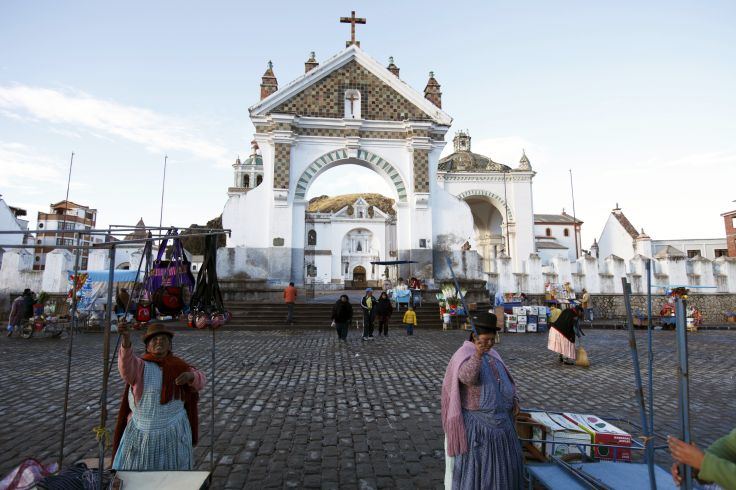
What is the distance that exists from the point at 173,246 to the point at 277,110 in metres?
14.7

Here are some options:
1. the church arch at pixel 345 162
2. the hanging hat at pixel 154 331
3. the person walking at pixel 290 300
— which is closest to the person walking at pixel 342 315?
the person walking at pixel 290 300

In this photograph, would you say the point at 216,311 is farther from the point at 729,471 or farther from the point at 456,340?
the point at 456,340

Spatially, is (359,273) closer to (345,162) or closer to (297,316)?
(345,162)

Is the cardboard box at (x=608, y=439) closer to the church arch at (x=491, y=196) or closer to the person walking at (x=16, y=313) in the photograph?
the person walking at (x=16, y=313)

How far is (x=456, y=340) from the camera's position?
1225 cm

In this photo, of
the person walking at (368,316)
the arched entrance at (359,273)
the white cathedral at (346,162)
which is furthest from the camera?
the arched entrance at (359,273)

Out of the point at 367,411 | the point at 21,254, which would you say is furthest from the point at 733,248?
the point at 21,254

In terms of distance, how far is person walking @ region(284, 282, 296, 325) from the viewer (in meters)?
14.3

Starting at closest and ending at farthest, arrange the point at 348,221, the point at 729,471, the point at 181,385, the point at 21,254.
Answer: the point at 729,471 < the point at 181,385 < the point at 21,254 < the point at 348,221

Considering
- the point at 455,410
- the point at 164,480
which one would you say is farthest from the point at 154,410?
the point at 455,410

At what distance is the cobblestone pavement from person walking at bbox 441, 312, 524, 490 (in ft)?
3.08

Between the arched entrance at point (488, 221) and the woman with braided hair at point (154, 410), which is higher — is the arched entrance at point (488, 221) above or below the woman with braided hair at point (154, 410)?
above

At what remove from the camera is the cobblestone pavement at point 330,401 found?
395 cm

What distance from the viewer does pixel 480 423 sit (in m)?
2.87
